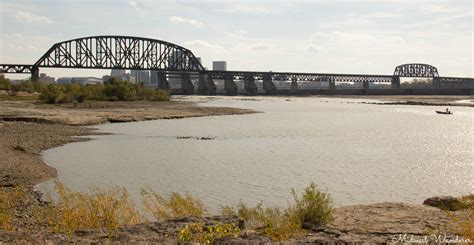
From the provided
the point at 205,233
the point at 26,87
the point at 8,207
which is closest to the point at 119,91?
the point at 26,87

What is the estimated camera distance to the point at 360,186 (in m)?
20.7

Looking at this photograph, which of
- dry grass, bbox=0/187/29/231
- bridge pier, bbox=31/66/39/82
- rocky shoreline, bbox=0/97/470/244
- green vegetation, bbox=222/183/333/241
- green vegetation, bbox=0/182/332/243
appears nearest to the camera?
rocky shoreline, bbox=0/97/470/244

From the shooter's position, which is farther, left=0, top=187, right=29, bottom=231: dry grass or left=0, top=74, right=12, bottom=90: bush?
left=0, top=74, right=12, bottom=90: bush

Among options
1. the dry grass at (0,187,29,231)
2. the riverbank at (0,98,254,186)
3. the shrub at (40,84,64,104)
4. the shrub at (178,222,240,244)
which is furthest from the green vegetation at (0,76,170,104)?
the shrub at (178,222,240,244)

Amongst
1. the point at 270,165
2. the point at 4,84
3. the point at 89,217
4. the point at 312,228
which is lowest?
the point at 270,165

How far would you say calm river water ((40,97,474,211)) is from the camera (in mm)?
19828

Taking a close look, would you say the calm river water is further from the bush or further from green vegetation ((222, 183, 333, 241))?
the bush

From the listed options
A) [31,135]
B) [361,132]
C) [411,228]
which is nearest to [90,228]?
[411,228]

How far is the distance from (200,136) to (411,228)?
3177 centimetres

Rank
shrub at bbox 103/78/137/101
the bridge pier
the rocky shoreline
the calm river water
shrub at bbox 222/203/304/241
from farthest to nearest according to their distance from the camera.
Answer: the bridge pier < shrub at bbox 103/78/137/101 < the calm river water < shrub at bbox 222/203/304/241 < the rocky shoreline

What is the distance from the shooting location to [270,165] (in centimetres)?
2678

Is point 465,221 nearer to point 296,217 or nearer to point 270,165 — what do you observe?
point 296,217

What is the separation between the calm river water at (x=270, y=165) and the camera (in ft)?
65.1

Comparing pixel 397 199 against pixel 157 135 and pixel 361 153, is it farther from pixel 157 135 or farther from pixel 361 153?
pixel 157 135
